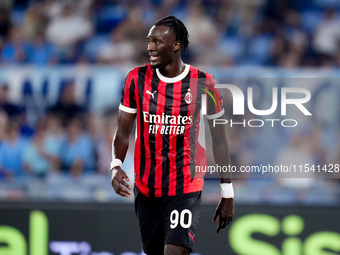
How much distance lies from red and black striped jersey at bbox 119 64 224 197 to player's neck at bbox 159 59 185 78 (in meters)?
0.03

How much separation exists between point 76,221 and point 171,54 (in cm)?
236

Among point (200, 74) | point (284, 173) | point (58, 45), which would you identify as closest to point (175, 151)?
point (200, 74)

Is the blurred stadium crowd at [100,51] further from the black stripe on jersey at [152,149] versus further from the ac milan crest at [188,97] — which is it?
the ac milan crest at [188,97]

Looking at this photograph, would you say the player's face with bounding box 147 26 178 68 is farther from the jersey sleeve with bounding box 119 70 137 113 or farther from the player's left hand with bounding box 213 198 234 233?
the player's left hand with bounding box 213 198 234 233

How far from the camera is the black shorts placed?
3.63m

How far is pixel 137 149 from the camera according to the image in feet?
12.4

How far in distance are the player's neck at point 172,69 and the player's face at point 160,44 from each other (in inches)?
3.7

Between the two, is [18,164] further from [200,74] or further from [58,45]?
[200,74]

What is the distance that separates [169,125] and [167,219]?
575mm

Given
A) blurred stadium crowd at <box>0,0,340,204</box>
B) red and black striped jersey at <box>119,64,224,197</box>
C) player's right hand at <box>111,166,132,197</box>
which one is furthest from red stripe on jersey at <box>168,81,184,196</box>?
blurred stadium crowd at <box>0,0,340,204</box>

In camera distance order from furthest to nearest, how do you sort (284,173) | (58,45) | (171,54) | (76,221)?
(58,45)
(284,173)
(76,221)
(171,54)

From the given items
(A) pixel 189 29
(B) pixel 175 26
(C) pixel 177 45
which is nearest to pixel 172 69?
(C) pixel 177 45

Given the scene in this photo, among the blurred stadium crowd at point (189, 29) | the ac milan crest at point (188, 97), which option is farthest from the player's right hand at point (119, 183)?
the blurred stadium crowd at point (189, 29)

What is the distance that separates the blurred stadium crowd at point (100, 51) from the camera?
591 cm
